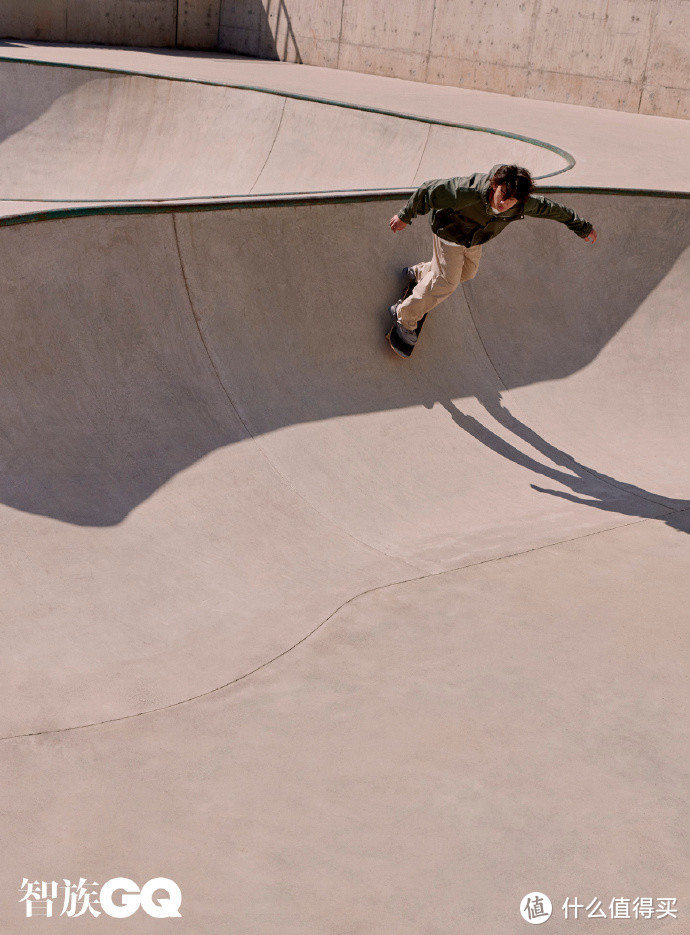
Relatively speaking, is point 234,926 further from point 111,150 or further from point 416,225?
point 111,150

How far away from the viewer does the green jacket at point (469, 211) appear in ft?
17.4

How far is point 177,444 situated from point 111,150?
11174 mm

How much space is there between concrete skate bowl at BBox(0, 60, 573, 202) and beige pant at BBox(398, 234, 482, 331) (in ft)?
19.2

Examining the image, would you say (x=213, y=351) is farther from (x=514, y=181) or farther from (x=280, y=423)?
(x=514, y=181)

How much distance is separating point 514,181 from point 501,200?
117 millimetres

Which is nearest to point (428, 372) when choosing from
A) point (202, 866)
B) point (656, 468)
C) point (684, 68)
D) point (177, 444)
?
point (656, 468)

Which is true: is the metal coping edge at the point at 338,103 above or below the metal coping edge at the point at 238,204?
above

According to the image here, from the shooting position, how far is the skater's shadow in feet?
18.9

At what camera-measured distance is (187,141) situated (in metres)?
14.6

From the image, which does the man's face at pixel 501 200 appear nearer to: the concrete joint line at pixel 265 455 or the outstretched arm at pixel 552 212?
the outstretched arm at pixel 552 212

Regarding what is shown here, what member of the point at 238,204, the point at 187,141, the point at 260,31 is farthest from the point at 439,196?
the point at 260,31

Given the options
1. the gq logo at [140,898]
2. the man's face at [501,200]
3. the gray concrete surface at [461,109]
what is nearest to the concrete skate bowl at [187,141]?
the gray concrete surface at [461,109]

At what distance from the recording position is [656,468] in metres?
6.39

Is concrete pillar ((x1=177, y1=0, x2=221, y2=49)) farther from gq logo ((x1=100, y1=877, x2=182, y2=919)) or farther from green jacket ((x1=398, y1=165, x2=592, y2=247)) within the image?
gq logo ((x1=100, y1=877, x2=182, y2=919))
